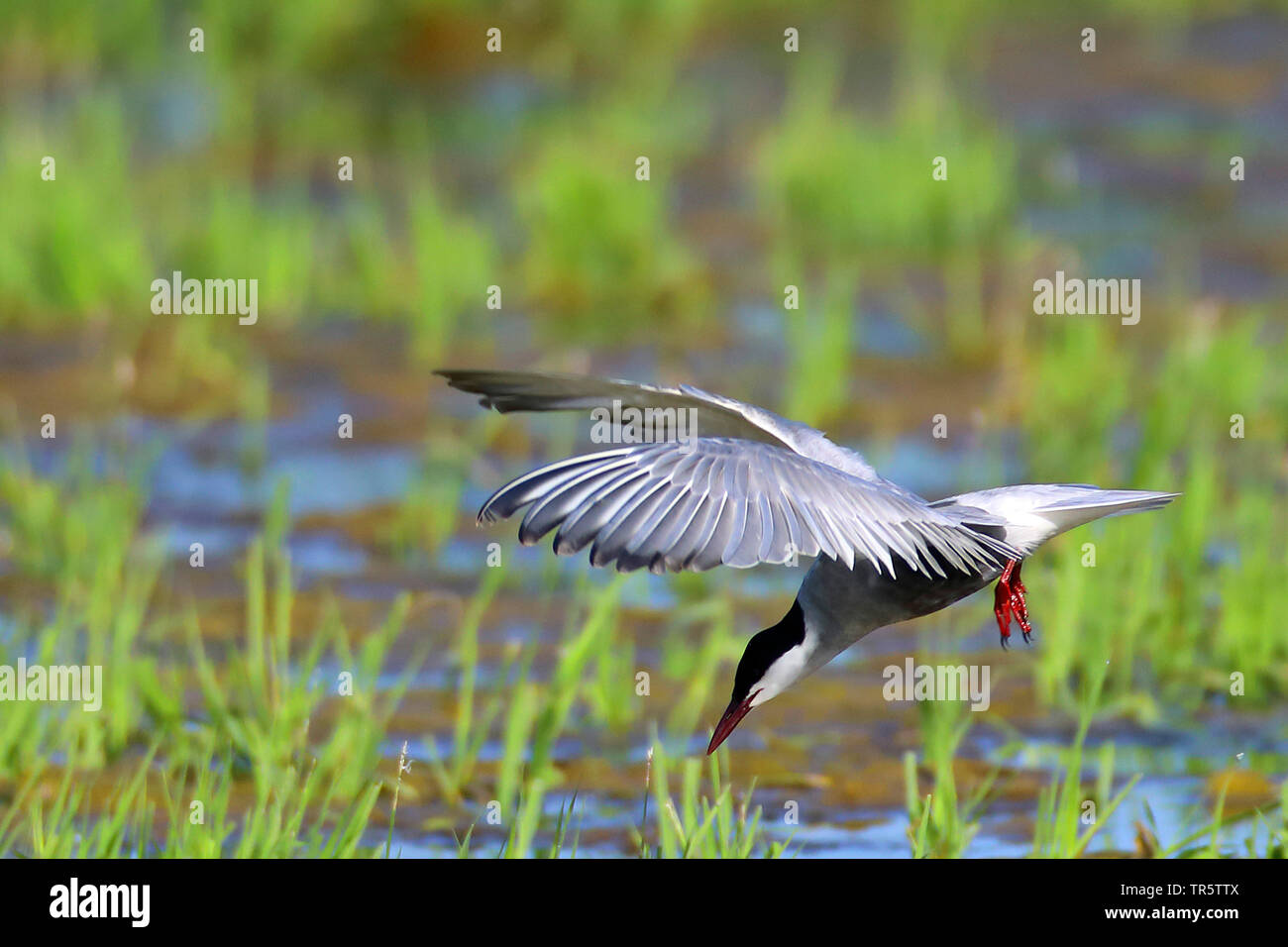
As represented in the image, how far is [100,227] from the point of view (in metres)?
9.36

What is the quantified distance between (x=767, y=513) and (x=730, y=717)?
0.84 metres

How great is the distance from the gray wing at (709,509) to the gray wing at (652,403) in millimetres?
379

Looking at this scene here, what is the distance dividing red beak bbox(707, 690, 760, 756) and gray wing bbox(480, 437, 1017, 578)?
0.58 metres

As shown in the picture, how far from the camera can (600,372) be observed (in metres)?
8.86

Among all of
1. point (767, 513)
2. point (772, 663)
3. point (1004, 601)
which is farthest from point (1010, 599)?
point (767, 513)

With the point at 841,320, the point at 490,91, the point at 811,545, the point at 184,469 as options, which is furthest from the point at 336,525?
the point at 490,91

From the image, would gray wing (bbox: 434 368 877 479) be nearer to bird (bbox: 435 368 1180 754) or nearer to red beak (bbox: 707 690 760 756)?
bird (bbox: 435 368 1180 754)

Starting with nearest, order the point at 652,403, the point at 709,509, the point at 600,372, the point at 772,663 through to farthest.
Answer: the point at 709,509, the point at 772,663, the point at 652,403, the point at 600,372

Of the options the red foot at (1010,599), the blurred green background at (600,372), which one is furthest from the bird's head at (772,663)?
the red foot at (1010,599)

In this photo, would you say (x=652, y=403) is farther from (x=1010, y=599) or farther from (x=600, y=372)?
(x=600, y=372)

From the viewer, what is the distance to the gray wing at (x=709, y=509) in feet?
12.2

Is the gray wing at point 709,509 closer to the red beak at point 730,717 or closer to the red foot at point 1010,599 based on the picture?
the red foot at point 1010,599

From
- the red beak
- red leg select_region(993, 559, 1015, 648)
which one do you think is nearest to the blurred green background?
the red beak

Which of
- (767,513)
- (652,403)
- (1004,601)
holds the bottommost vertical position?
(1004,601)
